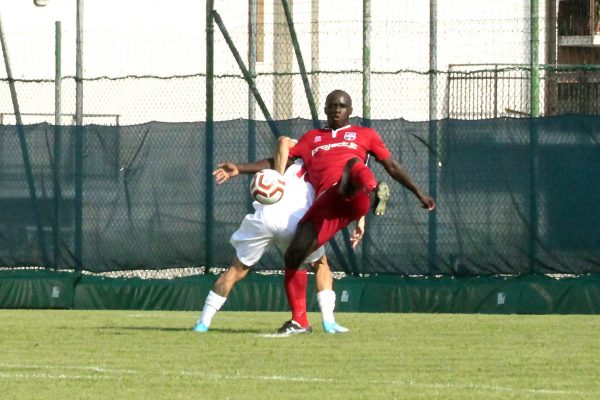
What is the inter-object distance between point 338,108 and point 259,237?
1.29 m

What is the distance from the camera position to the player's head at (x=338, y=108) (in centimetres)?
1327

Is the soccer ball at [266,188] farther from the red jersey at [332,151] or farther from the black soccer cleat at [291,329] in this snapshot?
the black soccer cleat at [291,329]

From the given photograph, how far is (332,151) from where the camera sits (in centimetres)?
1337

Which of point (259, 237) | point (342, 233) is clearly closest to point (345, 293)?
point (342, 233)

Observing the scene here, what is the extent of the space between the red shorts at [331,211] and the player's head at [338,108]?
592 millimetres

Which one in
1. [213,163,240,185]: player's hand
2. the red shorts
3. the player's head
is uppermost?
the player's head

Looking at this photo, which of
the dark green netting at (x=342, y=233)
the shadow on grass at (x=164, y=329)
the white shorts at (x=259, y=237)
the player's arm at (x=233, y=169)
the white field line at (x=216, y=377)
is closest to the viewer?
the white field line at (x=216, y=377)

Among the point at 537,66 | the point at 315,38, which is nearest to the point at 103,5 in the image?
the point at 315,38

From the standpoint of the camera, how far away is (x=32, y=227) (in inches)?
751

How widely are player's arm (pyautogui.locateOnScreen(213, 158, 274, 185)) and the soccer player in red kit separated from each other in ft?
0.63

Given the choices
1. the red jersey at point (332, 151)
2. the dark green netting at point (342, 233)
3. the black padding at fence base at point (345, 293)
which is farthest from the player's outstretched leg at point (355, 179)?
the dark green netting at point (342, 233)

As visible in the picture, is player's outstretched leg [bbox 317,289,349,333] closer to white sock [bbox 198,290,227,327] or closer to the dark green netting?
white sock [bbox 198,290,227,327]

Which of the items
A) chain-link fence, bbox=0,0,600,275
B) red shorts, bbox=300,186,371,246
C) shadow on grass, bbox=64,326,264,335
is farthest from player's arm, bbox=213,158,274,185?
chain-link fence, bbox=0,0,600,275

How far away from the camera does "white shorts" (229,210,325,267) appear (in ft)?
44.4
